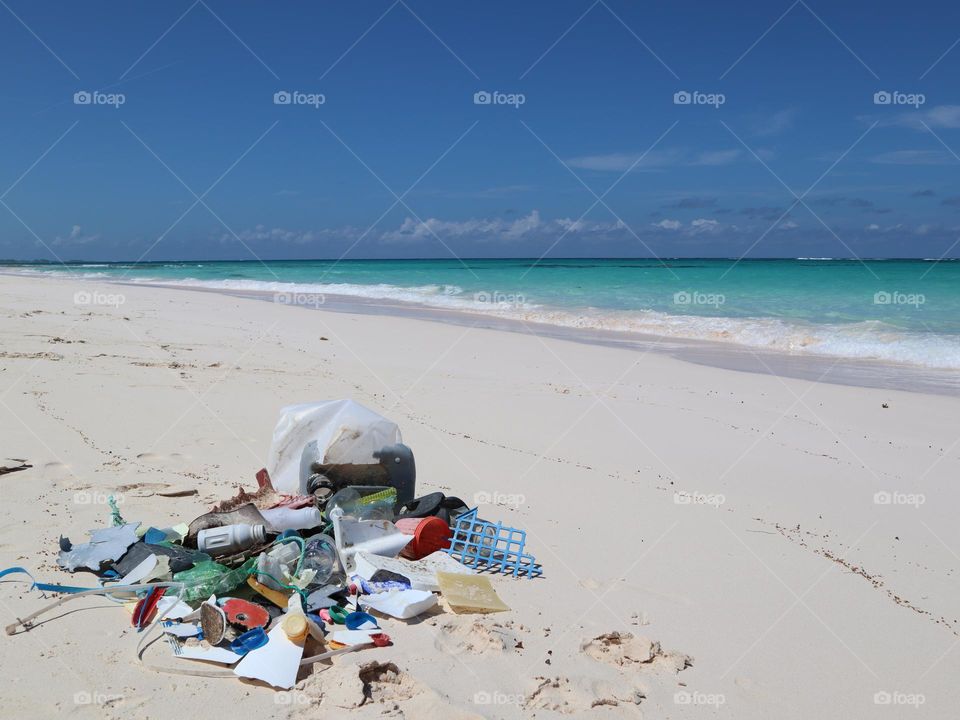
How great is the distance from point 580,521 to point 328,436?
5.75ft

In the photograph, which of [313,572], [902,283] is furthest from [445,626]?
[902,283]

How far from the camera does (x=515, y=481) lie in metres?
5.51

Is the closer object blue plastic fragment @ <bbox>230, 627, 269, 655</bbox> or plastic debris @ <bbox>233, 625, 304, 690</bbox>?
plastic debris @ <bbox>233, 625, 304, 690</bbox>

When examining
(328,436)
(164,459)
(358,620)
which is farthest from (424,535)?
(164,459)

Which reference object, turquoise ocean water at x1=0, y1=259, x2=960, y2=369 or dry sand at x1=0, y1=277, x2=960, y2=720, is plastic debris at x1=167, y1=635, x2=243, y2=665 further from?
turquoise ocean water at x1=0, y1=259, x2=960, y2=369

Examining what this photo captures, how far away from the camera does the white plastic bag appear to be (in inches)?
180

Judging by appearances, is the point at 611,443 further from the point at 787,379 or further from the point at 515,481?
the point at 787,379

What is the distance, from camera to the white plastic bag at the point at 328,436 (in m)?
4.57

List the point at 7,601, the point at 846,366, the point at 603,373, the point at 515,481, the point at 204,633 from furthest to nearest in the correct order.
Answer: the point at 846,366 → the point at 603,373 → the point at 515,481 → the point at 7,601 → the point at 204,633

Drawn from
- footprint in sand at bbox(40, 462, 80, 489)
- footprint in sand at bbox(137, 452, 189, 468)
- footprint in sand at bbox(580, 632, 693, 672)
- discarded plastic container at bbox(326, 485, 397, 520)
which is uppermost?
discarded plastic container at bbox(326, 485, 397, 520)

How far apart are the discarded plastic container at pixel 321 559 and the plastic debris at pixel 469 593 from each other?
0.54m

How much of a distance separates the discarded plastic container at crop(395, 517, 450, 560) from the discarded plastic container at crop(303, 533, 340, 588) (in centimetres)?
47

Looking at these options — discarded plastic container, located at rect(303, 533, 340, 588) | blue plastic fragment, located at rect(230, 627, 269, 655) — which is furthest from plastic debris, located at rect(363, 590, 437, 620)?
blue plastic fragment, located at rect(230, 627, 269, 655)

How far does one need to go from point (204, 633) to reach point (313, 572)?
1.91ft
